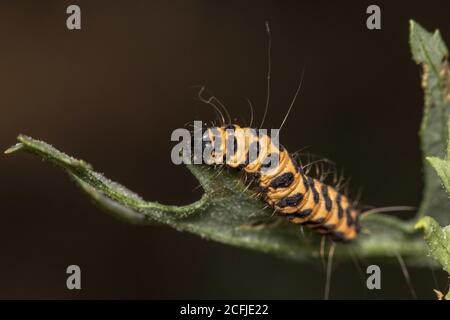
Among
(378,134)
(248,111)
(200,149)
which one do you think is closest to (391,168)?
(378,134)

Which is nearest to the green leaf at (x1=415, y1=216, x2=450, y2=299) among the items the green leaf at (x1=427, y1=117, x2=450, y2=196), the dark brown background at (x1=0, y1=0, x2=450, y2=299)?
the green leaf at (x1=427, y1=117, x2=450, y2=196)

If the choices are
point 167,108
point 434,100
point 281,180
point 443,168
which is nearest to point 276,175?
point 281,180

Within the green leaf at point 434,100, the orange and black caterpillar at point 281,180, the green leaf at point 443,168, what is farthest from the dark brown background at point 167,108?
the green leaf at point 443,168

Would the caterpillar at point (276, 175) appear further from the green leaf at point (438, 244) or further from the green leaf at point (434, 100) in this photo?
the green leaf at point (438, 244)

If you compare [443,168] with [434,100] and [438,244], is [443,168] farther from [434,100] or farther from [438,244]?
[434,100]

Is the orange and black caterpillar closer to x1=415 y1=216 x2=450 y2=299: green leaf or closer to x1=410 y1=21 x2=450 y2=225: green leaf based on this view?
x1=410 y1=21 x2=450 y2=225: green leaf
